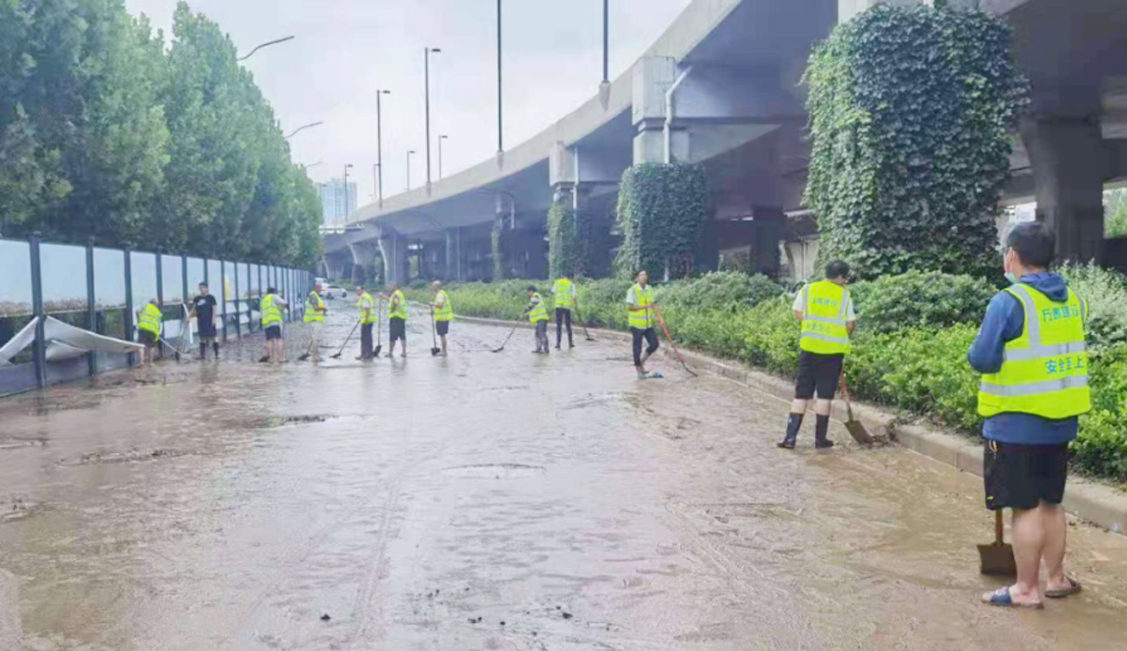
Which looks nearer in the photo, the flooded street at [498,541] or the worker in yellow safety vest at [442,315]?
the flooded street at [498,541]

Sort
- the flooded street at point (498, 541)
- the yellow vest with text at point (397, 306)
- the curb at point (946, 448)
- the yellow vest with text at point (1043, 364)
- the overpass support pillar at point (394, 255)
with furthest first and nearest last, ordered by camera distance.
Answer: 1. the overpass support pillar at point (394, 255)
2. the yellow vest with text at point (397, 306)
3. the curb at point (946, 448)
4. the yellow vest with text at point (1043, 364)
5. the flooded street at point (498, 541)

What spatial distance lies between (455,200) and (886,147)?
5720 centimetres

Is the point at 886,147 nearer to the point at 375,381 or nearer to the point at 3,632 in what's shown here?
the point at 375,381

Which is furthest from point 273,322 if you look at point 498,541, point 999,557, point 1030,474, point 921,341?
point 1030,474

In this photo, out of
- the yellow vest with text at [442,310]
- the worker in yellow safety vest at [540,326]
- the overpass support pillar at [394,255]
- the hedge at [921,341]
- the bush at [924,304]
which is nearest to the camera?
the hedge at [921,341]

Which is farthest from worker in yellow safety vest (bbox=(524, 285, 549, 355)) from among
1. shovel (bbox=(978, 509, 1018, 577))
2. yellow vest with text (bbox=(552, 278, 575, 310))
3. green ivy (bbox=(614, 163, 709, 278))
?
shovel (bbox=(978, 509, 1018, 577))

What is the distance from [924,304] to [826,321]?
4244 mm

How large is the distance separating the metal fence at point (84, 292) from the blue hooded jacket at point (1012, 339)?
1468 centimetres

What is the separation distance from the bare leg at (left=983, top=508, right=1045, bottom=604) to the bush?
8768mm

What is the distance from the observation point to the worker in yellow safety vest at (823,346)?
10.7 meters

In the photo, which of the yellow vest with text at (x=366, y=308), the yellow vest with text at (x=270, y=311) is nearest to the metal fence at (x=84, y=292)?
the yellow vest with text at (x=270, y=311)

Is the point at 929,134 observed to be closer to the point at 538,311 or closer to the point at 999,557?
the point at 538,311

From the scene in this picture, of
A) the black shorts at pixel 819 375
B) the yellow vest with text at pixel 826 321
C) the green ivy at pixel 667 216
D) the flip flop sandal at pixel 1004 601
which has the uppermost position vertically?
the green ivy at pixel 667 216

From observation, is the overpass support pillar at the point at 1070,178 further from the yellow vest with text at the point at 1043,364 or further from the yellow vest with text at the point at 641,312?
the yellow vest with text at the point at 1043,364
